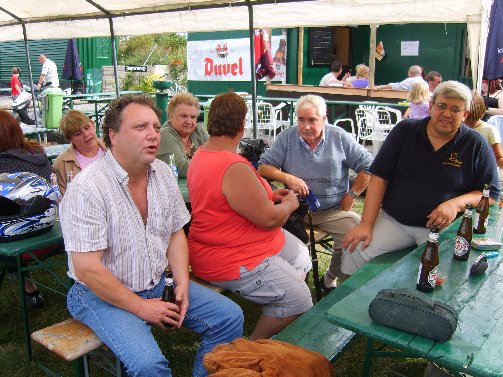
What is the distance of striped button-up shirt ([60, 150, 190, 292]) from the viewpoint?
206 cm

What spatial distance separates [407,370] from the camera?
9.78 ft

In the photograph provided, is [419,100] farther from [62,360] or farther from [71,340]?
[71,340]

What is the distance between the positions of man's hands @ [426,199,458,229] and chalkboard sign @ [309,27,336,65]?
9.66m

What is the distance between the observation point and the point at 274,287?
2.56m

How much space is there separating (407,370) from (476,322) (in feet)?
4.56

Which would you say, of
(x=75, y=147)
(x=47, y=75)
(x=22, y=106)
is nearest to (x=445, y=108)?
(x=75, y=147)

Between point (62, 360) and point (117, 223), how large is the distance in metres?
1.40

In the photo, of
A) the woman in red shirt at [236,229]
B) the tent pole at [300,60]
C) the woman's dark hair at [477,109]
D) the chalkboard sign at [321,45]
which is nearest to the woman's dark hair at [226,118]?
the woman in red shirt at [236,229]

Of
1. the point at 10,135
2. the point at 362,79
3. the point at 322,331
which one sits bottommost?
the point at 322,331

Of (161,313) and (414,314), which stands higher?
(414,314)

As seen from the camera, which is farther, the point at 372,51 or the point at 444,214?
the point at 372,51

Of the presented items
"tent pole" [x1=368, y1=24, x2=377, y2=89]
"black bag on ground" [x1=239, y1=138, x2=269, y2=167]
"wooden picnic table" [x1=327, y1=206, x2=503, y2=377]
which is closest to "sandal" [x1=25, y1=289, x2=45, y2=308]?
"black bag on ground" [x1=239, y1=138, x2=269, y2=167]

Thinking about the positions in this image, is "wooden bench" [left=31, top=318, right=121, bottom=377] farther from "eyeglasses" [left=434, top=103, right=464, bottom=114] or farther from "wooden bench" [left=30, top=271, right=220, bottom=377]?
"eyeglasses" [left=434, top=103, right=464, bottom=114]

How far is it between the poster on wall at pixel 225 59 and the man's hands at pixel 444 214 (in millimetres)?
9601
